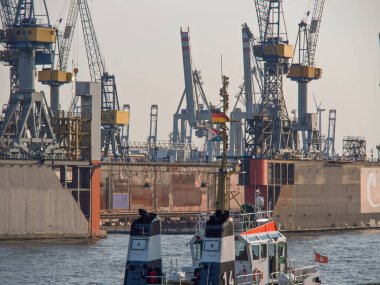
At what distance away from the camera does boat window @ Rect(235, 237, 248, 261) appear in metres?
51.6

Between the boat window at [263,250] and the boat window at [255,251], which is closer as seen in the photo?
the boat window at [255,251]

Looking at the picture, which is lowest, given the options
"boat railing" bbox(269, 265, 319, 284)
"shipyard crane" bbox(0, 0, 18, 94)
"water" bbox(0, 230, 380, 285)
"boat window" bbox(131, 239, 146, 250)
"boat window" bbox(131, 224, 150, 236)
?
"water" bbox(0, 230, 380, 285)

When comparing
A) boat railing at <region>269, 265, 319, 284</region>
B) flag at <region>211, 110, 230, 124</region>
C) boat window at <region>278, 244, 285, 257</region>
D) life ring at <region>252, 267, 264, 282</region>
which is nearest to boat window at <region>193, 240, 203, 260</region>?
life ring at <region>252, 267, 264, 282</region>

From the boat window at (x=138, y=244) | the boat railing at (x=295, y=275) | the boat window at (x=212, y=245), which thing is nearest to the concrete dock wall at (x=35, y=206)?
the boat railing at (x=295, y=275)

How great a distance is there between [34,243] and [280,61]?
229ft

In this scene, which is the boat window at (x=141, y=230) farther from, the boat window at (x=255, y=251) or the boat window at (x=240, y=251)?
the boat window at (x=255, y=251)

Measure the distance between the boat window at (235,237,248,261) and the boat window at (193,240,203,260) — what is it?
1.53 meters

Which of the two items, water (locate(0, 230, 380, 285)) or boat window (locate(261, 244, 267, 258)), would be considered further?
water (locate(0, 230, 380, 285))

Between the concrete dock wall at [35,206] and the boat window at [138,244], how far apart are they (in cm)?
6504

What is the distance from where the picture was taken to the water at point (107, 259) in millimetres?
79562

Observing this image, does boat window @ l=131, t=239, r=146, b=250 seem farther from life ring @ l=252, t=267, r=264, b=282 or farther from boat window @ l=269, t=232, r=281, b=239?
boat window @ l=269, t=232, r=281, b=239

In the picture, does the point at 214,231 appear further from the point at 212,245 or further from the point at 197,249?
the point at 197,249

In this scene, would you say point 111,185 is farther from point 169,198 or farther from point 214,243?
point 214,243

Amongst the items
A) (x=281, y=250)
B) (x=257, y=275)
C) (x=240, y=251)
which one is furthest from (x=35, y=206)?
(x=257, y=275)
